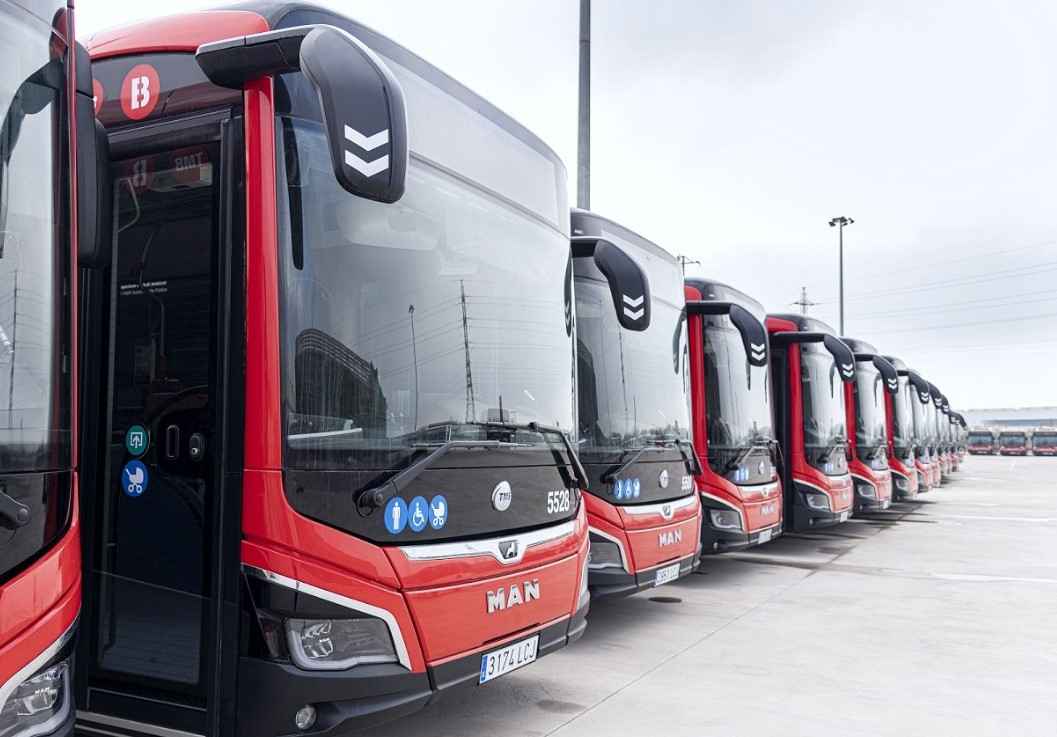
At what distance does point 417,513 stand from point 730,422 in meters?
6.05

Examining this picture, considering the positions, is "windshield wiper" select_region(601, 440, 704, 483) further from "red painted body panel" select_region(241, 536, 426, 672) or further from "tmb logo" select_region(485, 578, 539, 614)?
"red painted body panel" select_region(241, 536, 426, 672)

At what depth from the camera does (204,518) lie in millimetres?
3607

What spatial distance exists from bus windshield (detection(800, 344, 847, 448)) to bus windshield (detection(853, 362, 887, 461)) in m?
1.82

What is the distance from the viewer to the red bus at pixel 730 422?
9.09 meters

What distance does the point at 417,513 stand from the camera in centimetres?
383

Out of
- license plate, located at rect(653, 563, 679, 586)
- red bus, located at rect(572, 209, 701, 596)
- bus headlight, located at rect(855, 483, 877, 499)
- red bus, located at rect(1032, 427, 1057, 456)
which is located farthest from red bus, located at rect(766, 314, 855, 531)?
red bus, located at rect(1032, 427, 1057, 456)

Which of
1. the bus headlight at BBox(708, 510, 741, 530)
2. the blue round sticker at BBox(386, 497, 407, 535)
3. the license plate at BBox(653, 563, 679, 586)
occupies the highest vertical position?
the blue round sticker at BBox(386, 497, 407, 535)

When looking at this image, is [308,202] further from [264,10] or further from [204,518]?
[204,518]

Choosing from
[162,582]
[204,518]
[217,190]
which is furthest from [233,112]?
[162,582]

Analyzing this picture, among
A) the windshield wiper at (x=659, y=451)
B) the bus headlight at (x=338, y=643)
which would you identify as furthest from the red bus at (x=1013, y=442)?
the bus headlight at (x=338, y=643)

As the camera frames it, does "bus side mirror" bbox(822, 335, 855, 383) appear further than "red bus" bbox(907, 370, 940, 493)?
No

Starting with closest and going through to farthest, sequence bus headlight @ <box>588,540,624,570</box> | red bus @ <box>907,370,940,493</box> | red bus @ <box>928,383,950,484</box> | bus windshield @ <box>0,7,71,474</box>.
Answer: bus windshield @ <box>0,7,71,474</box> < bus headlight @ <box>588,540,624,570</box> < red bus @ <box>907,370,940,493</box> < red bus @ <box>928,383,950,484</box>

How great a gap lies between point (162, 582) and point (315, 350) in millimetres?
1050

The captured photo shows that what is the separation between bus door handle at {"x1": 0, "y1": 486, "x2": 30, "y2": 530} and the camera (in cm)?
243
